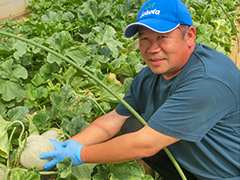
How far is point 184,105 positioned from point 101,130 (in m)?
0.67

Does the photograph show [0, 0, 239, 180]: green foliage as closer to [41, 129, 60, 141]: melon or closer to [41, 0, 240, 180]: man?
[41, 129, 60, 141]: melon

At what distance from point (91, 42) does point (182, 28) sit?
1.33m

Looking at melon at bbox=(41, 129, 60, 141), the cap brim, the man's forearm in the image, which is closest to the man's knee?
the man's forearm

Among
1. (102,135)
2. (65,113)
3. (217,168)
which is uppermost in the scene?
(65,113)

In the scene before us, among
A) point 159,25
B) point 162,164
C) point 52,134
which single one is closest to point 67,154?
point 52,134

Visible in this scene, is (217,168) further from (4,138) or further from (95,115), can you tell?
(4,138)

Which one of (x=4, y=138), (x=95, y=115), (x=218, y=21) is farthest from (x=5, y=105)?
(x=218, y=21)

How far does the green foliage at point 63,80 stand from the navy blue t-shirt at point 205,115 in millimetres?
383

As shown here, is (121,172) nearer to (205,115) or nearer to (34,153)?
(34,153)

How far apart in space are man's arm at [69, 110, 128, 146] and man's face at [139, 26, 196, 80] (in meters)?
0.53

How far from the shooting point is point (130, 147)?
111cm

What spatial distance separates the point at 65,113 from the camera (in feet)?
5.46

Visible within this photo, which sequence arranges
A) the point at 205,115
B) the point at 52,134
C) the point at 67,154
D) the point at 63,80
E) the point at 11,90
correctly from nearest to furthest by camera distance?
the point at 205,115, the point at 67,154, the point at 52,134, the point at 11,90, the point at 63,80

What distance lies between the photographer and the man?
99 cm
